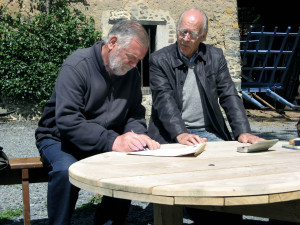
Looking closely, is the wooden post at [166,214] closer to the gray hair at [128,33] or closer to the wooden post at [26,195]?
the gray hair at [128,33]

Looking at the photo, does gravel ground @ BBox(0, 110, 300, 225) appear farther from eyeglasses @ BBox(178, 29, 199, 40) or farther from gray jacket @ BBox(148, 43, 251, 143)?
eyeglasses @ BBox(178, 29, 199, 40)

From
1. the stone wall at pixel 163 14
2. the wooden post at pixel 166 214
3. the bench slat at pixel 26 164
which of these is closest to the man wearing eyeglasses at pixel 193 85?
the bench slat at pixel 26 164

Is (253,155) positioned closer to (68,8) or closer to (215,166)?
(215,166)

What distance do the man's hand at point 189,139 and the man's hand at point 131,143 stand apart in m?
0.26

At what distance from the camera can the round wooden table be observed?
1532mm

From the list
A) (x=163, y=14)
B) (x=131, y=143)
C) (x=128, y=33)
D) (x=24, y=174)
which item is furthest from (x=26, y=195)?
(x=163, y=14)

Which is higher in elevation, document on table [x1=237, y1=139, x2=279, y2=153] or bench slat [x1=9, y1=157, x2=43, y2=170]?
document on table [x1=237, y1=139, x2=279, y2=153]

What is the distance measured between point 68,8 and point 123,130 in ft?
21.3

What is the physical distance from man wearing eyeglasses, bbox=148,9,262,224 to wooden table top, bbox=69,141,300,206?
2.98ft

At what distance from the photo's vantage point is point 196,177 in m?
1.73

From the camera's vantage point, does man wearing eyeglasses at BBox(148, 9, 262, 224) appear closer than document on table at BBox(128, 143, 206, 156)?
No

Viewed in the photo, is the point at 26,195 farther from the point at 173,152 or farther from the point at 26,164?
the point at 173,152

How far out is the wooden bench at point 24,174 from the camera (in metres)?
2.87

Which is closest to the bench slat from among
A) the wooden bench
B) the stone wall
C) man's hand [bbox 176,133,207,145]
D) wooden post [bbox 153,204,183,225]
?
the wooden bench
